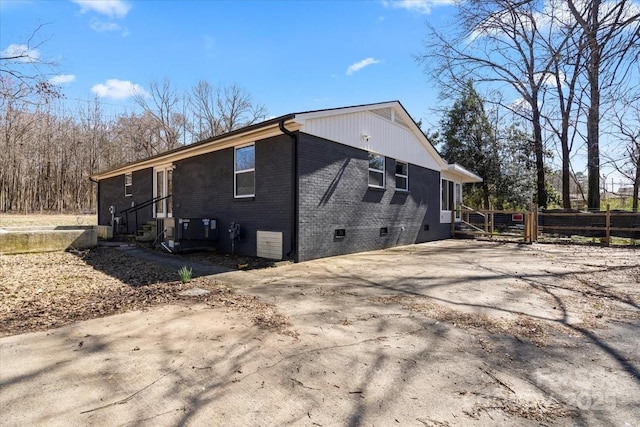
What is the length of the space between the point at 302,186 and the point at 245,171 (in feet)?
6.97

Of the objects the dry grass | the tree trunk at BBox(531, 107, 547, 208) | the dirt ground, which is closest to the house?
the dry grass

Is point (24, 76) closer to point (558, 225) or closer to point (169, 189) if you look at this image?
point (169, 189)

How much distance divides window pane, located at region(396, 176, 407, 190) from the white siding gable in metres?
0.68

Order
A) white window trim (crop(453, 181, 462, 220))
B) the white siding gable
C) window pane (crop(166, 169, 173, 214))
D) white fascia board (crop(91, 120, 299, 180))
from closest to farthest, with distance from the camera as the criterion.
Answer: white fascia board (crop(91, 120, 299, 180)), the white siding gable, window pane (crop(166, 169, 173, 214)), white window trim (crop(453, 181, 462, 220))

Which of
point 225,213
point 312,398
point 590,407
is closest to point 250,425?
point 312,398

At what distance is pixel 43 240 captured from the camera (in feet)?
30.2

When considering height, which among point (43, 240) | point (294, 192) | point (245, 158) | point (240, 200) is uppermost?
point (245, 158)

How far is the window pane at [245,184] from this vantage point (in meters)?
9.39

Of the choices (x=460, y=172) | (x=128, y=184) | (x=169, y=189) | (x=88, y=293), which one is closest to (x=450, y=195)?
(x=460, y=172)

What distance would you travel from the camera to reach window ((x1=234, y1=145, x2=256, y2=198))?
9.38 m

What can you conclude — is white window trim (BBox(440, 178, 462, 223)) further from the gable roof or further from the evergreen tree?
the evergreen tree

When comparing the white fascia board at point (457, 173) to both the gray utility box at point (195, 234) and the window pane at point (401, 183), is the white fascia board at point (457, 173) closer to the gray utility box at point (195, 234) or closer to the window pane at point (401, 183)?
the window pane at point (401, 183)

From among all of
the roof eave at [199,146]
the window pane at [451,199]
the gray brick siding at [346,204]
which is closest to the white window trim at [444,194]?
the window pane at [451,199]

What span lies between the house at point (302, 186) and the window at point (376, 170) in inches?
1.2
